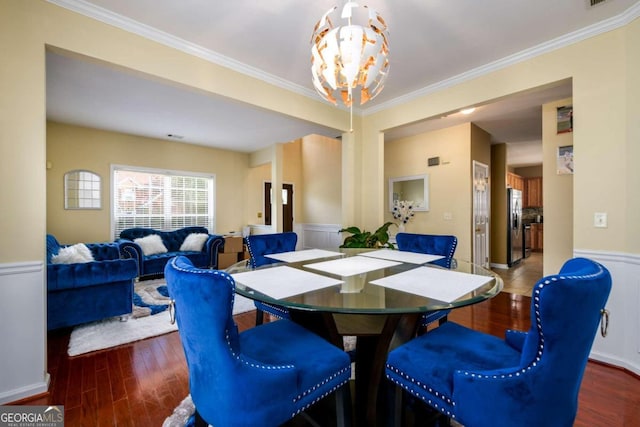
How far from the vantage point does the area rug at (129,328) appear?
244cm

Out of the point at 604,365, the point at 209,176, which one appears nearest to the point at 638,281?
the point at 604,365

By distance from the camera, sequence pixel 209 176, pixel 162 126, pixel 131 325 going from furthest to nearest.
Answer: pixel 209 176 < pixel 162 126 < pixel 131 325

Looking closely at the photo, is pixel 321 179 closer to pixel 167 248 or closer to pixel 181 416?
pixel 167 248

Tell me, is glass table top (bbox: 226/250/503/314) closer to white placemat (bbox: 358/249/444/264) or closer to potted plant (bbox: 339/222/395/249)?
white placemat (bbox: 358/249/444/264)

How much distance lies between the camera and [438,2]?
1.96 m

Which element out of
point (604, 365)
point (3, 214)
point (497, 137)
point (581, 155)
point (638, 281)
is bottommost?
point (604, 365)

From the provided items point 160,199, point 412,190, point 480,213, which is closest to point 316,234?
point 412,190

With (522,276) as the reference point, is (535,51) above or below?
above

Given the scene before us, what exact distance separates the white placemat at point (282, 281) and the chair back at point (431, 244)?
1.04 m

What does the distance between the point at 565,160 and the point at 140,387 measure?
485 centimetres

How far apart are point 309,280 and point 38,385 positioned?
1.90 m

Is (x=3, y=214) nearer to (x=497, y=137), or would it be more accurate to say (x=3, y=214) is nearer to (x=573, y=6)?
(x=573, y=6)

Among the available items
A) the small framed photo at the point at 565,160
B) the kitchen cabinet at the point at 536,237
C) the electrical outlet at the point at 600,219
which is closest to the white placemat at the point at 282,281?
the electrical outlet at the point at 600,219

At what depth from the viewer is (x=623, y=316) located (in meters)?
2.08
